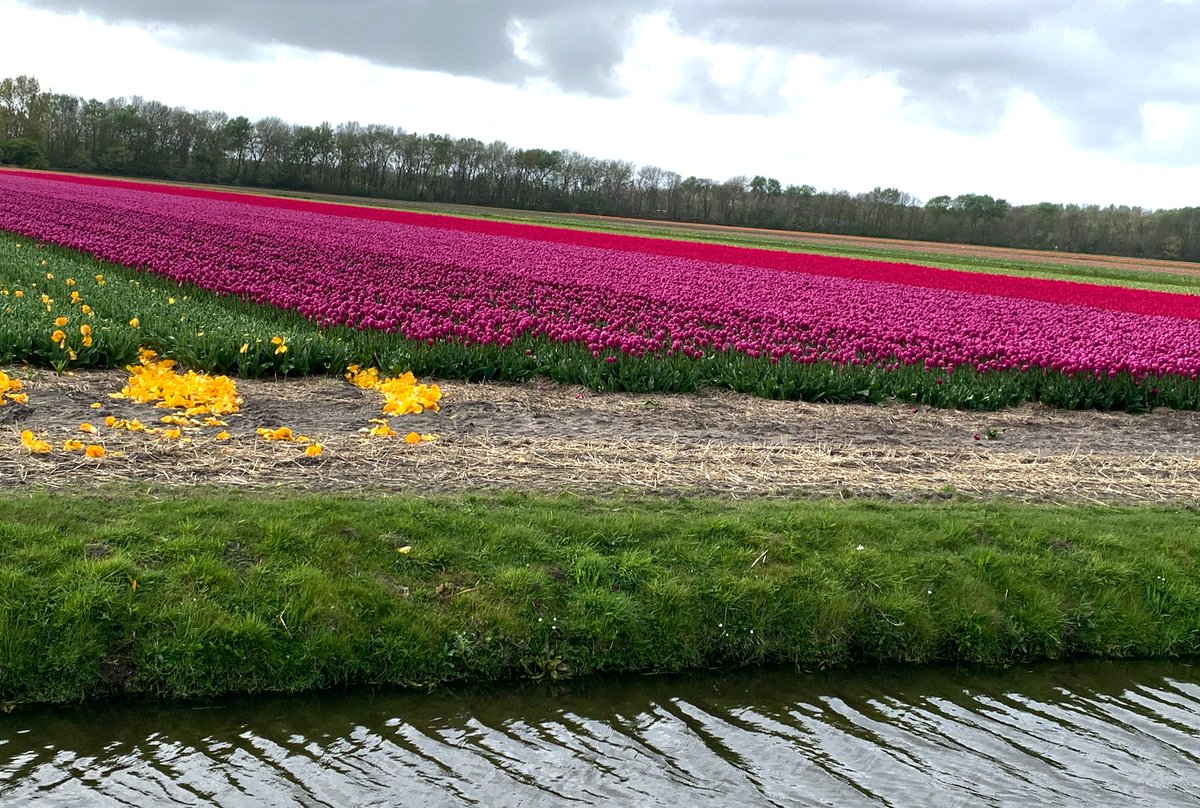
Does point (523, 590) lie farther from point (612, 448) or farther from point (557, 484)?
point (612, 448)

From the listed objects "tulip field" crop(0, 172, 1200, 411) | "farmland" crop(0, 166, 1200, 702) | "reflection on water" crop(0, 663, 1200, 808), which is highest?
"tulip field" crop(0, 172, 1200, 411)

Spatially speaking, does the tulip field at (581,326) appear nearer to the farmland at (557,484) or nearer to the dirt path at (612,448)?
the farmland at (557,484)

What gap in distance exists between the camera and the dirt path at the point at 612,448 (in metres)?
8.38

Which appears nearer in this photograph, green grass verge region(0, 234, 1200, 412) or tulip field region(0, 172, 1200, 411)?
green grass verge region(0, 234, 1200, 412)

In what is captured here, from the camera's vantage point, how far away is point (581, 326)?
48.1 feet

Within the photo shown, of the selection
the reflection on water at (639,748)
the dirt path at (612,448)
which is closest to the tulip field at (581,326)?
the dirt path at (612,448)

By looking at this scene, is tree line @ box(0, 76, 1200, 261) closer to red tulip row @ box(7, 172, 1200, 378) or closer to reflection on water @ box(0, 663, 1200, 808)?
red tulip row @ box(7, 172, 1200, 378)

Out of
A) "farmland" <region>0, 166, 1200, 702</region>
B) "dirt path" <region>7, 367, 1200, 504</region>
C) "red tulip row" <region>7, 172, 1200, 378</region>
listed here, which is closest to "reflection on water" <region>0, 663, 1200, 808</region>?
"farmland" <region>0, 166, 1200, 702</region>

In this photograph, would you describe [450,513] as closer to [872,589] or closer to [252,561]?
[252,561]

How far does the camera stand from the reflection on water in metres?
4.86

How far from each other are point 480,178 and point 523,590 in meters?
95.8

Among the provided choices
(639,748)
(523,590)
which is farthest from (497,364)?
(639,748)

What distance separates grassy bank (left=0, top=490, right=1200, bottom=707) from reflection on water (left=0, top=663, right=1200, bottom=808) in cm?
24

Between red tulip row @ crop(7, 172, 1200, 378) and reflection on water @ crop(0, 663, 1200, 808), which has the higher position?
red tulip row @ crop(7, 172, 1200, 378)
